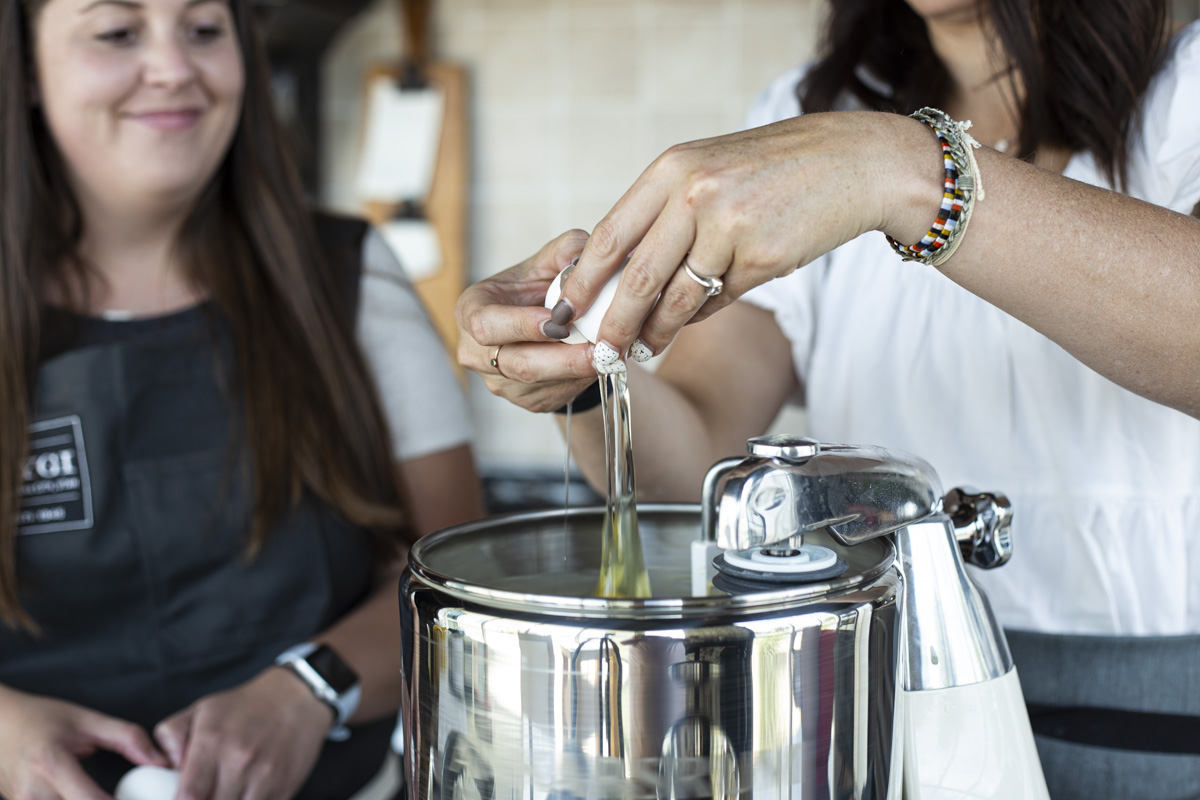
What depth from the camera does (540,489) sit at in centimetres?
242

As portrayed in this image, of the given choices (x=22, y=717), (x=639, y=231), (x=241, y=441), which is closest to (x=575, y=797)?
(x=639, y=231)

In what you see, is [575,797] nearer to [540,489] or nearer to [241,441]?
[241,441]

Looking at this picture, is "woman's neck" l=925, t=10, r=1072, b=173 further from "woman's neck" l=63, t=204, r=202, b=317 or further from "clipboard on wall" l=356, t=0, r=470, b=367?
"clipboard on wall" l=356, t=0, r=470, b=367

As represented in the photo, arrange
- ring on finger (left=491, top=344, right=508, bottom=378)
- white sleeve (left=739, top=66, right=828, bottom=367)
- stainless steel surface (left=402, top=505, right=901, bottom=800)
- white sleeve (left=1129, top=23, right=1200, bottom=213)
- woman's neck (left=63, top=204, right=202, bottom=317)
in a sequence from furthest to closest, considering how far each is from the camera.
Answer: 1. woman's neck (left=63, top=204, right=202, bottom=317)
2. white sleeve (left=739, top=66, right=828, bottom=367)
3. white sleeve (left=1129, top=23, right=1200, bottom=213)
4. ring on finger (left=491, top=344, right=508, bottom=378)
5. stainless steel surface (left=402, top=505, right=901, bottom=800)

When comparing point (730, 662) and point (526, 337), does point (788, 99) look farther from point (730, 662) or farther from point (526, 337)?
point (730, 662)

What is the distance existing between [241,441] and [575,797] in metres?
0.79

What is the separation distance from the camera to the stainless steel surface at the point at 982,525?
1.86 feet

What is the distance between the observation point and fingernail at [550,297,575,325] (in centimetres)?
57

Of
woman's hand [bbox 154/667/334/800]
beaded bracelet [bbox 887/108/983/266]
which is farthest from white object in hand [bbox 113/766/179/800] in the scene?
beaded bracelet [bbox 887/108/983/266]

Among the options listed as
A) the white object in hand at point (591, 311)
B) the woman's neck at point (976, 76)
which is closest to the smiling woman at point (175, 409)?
the white object in hand at point (591, 311)

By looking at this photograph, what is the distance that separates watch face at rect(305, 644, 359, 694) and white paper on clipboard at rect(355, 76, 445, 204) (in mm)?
1543

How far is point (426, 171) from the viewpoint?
237 cm

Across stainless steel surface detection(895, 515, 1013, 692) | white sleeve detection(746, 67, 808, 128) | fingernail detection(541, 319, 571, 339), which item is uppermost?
white sleeve detection(746, 67, 808, 128)

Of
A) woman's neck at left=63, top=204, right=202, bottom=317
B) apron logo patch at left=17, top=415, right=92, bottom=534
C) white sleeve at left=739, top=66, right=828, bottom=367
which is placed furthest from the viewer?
woman's neck at left=63, top=204, right=202, bottom=317
